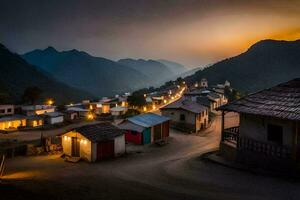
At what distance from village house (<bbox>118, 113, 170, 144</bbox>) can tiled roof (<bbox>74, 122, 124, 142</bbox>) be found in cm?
690

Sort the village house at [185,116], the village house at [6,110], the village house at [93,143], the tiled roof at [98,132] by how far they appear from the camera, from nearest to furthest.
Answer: the village house at [93,143], the tiled roof at [98,132], the village house at [185,116], the village house at [6,110]

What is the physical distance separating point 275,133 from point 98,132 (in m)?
18.8

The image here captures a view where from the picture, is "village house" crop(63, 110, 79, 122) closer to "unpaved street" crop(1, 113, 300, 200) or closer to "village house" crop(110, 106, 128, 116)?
"village house" crop(110, 106, 128, 116)

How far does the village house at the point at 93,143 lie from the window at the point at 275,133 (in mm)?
17180

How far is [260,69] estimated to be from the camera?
589ft

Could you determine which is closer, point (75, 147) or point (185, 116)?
point (75, 147)

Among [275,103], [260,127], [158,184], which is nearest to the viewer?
[158,184]

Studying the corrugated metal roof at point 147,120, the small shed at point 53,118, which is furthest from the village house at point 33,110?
the corrugated metal roof at point 147,120

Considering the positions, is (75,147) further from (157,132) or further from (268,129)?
(268,129)

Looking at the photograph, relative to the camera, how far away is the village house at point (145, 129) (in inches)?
1645

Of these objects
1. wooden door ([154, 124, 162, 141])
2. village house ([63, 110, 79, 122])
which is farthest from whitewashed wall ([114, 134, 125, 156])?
Answer: village house ([63, 110, 79, 122])

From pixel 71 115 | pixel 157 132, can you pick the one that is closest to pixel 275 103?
pixel 157 132

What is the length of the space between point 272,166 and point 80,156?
785 inches

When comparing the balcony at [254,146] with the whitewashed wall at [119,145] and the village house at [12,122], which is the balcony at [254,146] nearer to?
the whitewashed wall at [119,145]
